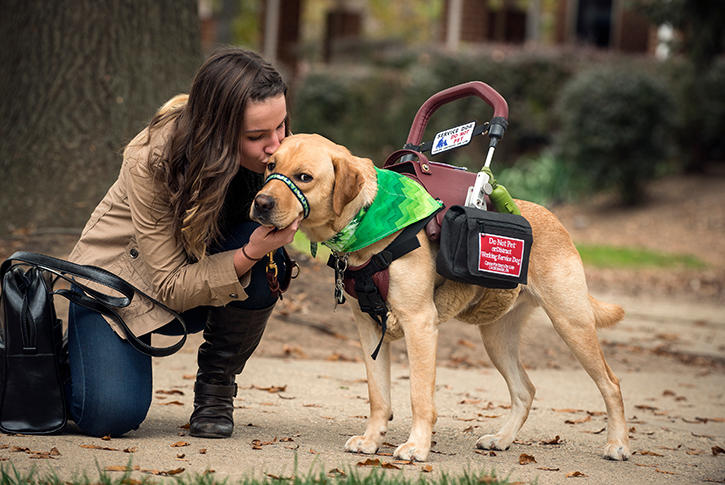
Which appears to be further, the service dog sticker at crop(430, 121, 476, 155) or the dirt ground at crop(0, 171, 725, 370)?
the dirt ground at crop(0, 171, 725, 370)

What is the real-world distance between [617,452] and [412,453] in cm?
110

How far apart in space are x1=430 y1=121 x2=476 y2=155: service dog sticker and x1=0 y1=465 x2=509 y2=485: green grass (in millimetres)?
1594

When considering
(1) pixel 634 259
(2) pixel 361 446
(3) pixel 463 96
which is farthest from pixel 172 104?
(1) pixel 634 259

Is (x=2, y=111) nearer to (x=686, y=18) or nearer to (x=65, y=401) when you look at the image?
(x=65, y=401)

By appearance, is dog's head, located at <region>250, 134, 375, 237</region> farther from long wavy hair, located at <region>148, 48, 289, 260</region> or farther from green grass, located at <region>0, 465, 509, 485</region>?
green grass, located at <region>0, 465, 509, 485</region>

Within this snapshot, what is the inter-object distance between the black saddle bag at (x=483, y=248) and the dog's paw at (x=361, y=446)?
2.75 ft

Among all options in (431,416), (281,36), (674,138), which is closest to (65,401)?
(431,416)

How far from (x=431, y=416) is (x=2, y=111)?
209 inches

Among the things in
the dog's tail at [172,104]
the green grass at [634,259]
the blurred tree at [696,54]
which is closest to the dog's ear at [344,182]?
the dog's tail at [172,104]

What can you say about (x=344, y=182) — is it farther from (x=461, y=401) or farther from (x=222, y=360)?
(x=461, y=401)

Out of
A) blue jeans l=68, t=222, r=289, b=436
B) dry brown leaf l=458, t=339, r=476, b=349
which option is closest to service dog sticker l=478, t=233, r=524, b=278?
blue jeans l=68, t=222, r=289, b=436

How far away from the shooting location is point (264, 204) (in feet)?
11.0

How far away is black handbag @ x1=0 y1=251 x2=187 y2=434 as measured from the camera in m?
3.84

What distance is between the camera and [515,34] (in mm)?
25625
